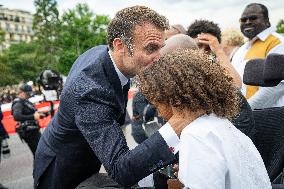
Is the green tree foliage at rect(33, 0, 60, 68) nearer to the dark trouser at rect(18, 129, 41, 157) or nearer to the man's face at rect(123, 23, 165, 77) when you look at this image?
the dark trouser at rect(18, 129, 41, 157)

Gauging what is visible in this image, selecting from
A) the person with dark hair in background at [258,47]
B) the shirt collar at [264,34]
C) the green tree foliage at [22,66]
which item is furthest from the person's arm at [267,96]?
the green tree foliage at [22,66]

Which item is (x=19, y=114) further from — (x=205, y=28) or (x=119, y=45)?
(x=119, y=45)

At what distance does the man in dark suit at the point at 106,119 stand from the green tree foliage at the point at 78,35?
46.6 meters

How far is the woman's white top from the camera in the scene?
1.34 meters

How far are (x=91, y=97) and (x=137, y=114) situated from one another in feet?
10.6

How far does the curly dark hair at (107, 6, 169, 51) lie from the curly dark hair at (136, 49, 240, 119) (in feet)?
1.22

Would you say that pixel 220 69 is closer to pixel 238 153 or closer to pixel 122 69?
pixel 238 153

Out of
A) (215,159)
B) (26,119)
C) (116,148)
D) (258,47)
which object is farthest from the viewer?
(26,119)

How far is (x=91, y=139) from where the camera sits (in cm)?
165

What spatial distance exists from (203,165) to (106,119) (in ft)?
1.62

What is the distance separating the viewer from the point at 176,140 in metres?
1.55

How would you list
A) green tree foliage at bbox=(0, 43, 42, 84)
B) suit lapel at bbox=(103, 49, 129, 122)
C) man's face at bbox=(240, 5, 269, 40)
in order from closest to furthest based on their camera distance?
suit lapel at bbox=(103, 49, 129, 122)
man's face at bbox=(240, 5, 269, 40)
green tree foliage at bbox=(0, 43, 42, 84)

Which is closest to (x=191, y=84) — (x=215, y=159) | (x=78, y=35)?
(x=215, y=159)

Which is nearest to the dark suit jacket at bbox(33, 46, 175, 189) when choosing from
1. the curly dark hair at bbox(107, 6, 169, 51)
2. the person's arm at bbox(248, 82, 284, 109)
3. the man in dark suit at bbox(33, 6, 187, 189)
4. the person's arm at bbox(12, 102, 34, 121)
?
the man in dark suit at bbox(33, 6, 187, 189)
